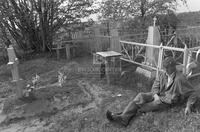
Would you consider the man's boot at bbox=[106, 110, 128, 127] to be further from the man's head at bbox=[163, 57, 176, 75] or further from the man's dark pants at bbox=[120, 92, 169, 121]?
the man's head at bbox=[163, 57, 176, 75]

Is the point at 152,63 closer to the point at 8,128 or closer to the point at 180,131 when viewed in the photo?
the point at 180,131

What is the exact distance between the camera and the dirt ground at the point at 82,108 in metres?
2.58

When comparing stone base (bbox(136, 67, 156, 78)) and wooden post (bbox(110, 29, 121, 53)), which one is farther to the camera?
wooden post (bbox(110, 29, 121, 53))

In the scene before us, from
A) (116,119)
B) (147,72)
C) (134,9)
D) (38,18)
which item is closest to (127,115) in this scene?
(116,119)

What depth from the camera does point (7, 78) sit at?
20.5 feet

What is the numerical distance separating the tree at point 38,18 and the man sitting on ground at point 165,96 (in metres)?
6.94

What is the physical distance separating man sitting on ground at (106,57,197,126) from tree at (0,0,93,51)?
694cm

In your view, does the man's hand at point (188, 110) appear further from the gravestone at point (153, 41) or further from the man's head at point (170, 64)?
the gravestone at point (153, 41)

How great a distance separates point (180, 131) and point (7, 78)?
597 cm

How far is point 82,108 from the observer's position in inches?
145

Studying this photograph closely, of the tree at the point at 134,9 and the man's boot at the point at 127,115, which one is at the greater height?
the tree at the point at 134,9

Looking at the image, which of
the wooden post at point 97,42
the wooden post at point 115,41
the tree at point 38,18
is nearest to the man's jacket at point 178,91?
the wooden post at point 115,41

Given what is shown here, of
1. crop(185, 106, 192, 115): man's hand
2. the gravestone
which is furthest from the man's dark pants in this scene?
the gravestone

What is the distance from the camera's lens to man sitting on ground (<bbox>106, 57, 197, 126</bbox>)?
2.51m
